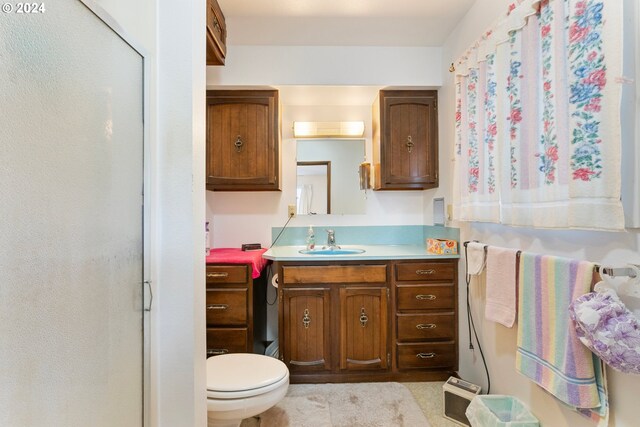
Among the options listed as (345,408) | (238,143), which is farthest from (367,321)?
(238,143)

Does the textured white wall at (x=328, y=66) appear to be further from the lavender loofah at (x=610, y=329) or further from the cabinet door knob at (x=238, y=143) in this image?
the lavender loofah at (x=610, y=329)

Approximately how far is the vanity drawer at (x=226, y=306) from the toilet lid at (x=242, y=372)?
0.47 meters

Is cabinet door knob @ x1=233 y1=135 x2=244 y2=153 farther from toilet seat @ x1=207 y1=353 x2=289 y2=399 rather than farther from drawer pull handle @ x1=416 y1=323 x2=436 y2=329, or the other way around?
drawer pull handle @ x1=416 y1=323 x2=436 y2=329

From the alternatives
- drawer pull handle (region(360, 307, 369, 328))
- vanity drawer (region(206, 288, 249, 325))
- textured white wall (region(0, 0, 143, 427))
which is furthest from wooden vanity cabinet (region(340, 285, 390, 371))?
textured white wall (region(0, 0, 143, 427))

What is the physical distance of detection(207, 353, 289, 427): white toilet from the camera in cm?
125

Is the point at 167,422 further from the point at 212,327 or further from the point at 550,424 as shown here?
the point at 550,424

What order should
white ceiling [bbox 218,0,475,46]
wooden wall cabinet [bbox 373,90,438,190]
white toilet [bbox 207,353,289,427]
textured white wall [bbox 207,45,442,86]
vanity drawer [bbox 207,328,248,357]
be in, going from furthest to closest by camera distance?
1. wooden wall cabinet [bbox 373,90,438,190]
2. textured white wall [bbox 207,45,442,86]
3. vanity drawer [bbox 207,328,248,357]
4. white ceiling [bbox 218,0,475,46]
5. white toilet [bbox 207,353,289,427]

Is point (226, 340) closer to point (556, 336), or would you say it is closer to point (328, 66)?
point (556, 336)

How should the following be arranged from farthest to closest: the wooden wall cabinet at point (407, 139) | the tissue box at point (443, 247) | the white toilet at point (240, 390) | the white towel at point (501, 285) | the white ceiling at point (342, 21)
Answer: the wooden wall cabinet at point (407, 139)
the tissue box at point (443, 247)
the white ceiling at point (342, 21)
the white towel at point (501, 285)
the white toilet at point (240, 390)

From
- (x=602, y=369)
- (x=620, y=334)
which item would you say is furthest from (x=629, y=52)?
(x=602, y=369)

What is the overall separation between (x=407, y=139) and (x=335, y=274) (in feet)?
4.06

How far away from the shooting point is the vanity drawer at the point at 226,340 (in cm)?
198

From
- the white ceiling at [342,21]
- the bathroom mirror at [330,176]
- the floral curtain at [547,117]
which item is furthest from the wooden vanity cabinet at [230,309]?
the white ceiling at [342,21]

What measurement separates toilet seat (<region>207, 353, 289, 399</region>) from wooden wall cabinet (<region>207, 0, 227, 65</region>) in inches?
70.2
